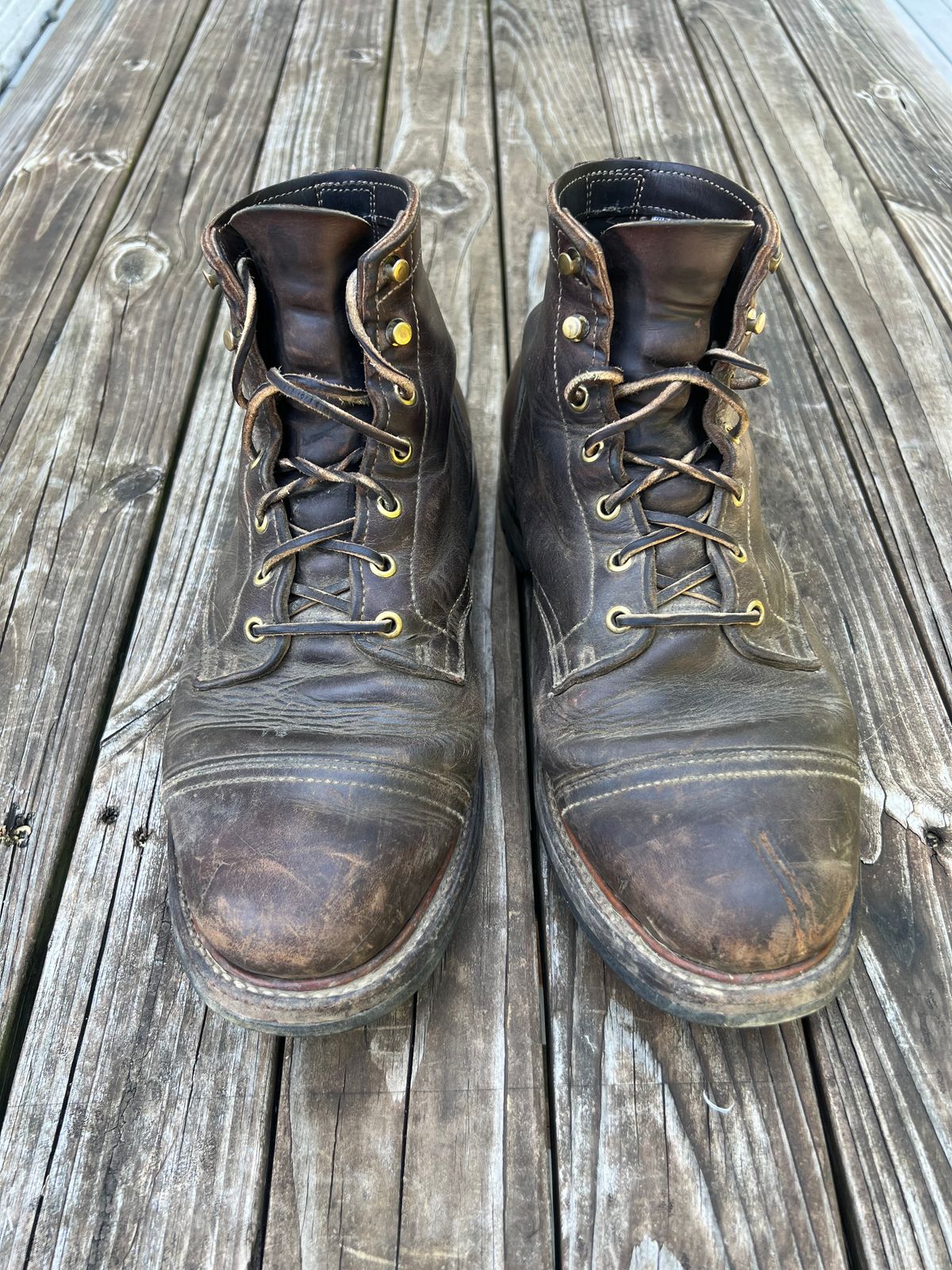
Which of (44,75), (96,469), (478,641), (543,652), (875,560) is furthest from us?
(44,75)

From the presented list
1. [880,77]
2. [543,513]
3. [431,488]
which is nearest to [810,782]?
[543,513]

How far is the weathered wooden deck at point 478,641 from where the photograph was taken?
0.97 metres

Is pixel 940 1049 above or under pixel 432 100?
under

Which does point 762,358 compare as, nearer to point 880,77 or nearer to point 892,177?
point 892,177

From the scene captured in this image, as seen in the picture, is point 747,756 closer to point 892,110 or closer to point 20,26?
point 892,110

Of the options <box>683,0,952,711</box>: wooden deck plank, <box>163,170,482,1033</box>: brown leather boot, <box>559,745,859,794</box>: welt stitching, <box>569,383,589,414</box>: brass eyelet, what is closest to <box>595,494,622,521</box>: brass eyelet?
<box>569,383,589,414</box>: brass eyelet

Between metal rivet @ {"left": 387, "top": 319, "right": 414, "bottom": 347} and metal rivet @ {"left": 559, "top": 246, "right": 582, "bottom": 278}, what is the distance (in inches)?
9.1

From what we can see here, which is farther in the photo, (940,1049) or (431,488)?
(431,488)

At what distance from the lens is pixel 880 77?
8.88ft

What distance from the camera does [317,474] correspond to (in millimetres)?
1165

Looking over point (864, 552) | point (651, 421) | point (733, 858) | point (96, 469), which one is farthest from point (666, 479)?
point (96, 469)

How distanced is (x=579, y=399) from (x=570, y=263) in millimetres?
182

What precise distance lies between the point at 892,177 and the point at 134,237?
217cm

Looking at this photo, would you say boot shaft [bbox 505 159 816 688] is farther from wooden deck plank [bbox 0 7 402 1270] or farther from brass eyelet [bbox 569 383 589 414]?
wooden deck plank [bbox 0 7 402 1270]
